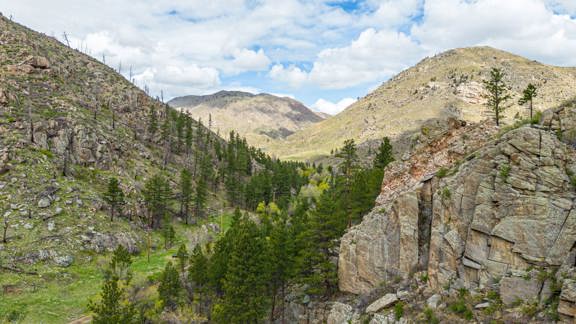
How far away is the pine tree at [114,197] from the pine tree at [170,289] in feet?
87.1

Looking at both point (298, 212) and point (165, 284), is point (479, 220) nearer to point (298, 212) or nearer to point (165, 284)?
point (165, 284)

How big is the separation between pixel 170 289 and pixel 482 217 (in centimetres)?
3410

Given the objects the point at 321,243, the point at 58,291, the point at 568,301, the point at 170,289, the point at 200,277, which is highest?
the point at 568,301

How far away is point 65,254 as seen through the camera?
5016cm

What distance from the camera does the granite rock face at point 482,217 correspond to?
21.3 metres

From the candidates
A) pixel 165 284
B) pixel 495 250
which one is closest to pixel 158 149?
pixel 165 284

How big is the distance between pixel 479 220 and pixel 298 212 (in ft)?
142

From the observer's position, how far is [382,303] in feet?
91.0

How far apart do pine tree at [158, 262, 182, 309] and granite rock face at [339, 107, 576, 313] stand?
833 inches

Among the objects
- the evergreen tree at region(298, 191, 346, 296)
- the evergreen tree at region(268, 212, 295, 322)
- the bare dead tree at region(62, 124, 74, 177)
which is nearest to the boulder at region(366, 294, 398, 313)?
the evergreen tree at region(298, 191, 346, 296)

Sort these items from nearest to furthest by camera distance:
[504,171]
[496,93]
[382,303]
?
A: [504,171], [382,303], [496,93]

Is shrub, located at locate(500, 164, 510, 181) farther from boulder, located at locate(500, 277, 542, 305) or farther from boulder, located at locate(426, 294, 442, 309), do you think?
boulder, located at locate(426, 294, 442, 309)

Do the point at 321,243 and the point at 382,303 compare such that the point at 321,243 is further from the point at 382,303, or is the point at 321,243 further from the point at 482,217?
the point at 482,217

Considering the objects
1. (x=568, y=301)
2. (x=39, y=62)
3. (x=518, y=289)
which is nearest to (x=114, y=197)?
(x=39, y=62)
